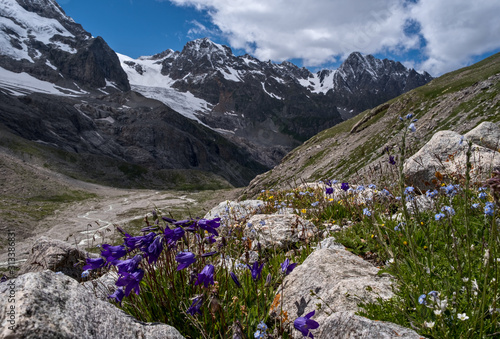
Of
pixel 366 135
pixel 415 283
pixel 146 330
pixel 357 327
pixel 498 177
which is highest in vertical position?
pixel 366 135

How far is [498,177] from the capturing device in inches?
80.2

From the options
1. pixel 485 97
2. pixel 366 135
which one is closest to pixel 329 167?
pixel 366 135

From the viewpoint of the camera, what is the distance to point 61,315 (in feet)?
7.51

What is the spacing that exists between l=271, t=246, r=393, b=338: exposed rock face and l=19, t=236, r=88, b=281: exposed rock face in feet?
23.8

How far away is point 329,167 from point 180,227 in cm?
6023

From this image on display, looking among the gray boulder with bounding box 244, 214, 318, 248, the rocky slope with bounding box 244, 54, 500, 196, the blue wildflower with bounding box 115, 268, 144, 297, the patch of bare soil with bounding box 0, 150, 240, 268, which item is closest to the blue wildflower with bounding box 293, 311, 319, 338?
the blue wildflower with bounding box 115, 268, 144, 297

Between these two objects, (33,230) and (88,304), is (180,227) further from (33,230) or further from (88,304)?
(33,230)

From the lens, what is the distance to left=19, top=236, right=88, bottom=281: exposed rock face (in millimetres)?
8984

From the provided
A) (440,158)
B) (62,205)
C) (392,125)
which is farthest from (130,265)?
(62,205)

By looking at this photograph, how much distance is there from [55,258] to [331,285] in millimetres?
8934

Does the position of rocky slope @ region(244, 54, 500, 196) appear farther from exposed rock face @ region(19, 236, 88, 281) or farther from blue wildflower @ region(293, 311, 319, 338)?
blue wildflower @ region(293, 311, 319, 338)

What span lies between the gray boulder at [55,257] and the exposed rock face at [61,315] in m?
7.18

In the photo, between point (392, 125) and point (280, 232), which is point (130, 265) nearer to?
point (280, 232)

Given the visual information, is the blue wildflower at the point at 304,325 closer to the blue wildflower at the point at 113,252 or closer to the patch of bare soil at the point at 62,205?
the blue wildflower at the point at 113,252
